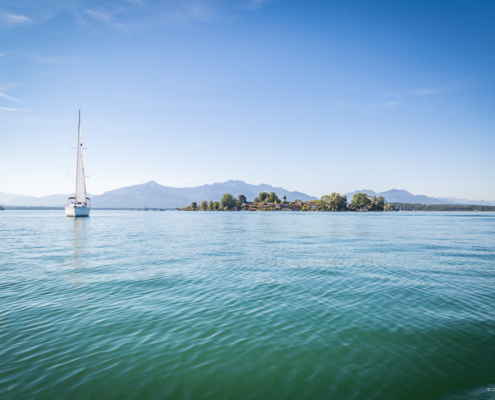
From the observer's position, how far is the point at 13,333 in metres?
10.0

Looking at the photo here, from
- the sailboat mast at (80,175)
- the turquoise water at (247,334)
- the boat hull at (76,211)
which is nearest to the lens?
the turquoise water at (247,334)

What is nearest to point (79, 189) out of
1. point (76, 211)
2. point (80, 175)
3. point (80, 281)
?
point (80, 175)

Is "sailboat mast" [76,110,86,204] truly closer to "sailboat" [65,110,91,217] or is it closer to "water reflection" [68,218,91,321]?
"sailboat" [65,110,91,217]

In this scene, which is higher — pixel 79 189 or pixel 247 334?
pixel 79 189

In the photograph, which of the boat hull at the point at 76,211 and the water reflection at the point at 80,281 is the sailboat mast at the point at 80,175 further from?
the water reflection at the point at 80,281

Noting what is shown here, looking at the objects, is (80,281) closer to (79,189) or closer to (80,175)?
(79,189)

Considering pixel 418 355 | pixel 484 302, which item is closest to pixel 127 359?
pixel 418 355

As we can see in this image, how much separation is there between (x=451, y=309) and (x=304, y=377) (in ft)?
30.5

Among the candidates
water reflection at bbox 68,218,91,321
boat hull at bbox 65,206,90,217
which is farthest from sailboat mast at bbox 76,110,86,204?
water reflection at bbox 68,218,91,321

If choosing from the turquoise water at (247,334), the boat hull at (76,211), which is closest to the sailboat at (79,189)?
the boat hull at (76,211)

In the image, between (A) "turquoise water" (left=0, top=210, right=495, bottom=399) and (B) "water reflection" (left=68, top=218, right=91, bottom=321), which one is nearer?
(A) "turquoise water" (left=0, top=210, right=495, bottom=399)

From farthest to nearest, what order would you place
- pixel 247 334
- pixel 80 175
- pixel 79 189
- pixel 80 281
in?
pixel 80 175
pixel 79 189
pixel 80 281
pixel 247 334

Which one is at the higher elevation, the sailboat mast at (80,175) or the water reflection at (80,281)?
the sailboat mast at (80,175)

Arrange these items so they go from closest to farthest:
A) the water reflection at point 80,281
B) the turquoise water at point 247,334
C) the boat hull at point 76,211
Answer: the turquoise water at point 247,334, the water reflection at point 80,281, the boat hull at point 76,211
